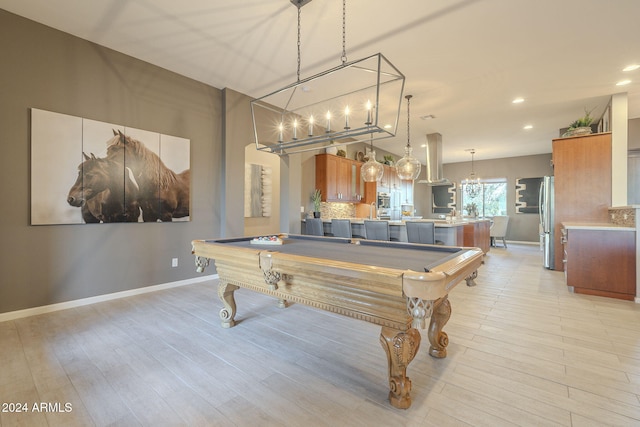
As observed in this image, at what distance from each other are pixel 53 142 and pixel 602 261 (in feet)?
22.1

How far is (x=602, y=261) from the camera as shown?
3541 millimetres

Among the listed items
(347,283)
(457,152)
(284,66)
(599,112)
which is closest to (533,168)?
(457,152)

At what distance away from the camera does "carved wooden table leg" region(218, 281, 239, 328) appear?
2609mm

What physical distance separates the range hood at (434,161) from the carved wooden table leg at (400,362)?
5685 millimetres

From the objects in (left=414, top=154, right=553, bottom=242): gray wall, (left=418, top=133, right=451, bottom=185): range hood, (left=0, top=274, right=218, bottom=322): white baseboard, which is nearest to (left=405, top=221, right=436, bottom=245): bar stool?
(left=418, top=133, right=451, bottom=185): range hood

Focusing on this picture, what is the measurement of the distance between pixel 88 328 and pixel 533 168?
12.0 meters

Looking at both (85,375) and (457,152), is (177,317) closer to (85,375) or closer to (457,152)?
(85,375)

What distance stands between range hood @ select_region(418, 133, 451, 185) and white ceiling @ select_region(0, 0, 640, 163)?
6.71 ft

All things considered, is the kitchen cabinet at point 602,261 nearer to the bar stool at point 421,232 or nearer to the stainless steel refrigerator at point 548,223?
the stainless steel refrigerator at point 548,223

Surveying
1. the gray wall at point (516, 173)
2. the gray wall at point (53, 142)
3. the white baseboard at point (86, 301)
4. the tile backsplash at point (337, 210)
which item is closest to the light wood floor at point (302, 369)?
the white baseboard at point (86, 301)

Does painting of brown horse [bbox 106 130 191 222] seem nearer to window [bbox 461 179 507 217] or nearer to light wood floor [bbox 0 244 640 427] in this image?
light wood floor [bbox 0 244 640 427]

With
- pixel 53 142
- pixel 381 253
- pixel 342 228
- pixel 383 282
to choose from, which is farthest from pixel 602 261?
pixel 53 142

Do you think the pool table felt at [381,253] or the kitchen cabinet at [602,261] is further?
the kitchen cabinet at [602,261]

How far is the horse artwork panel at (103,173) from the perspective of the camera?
2943 millimetres
